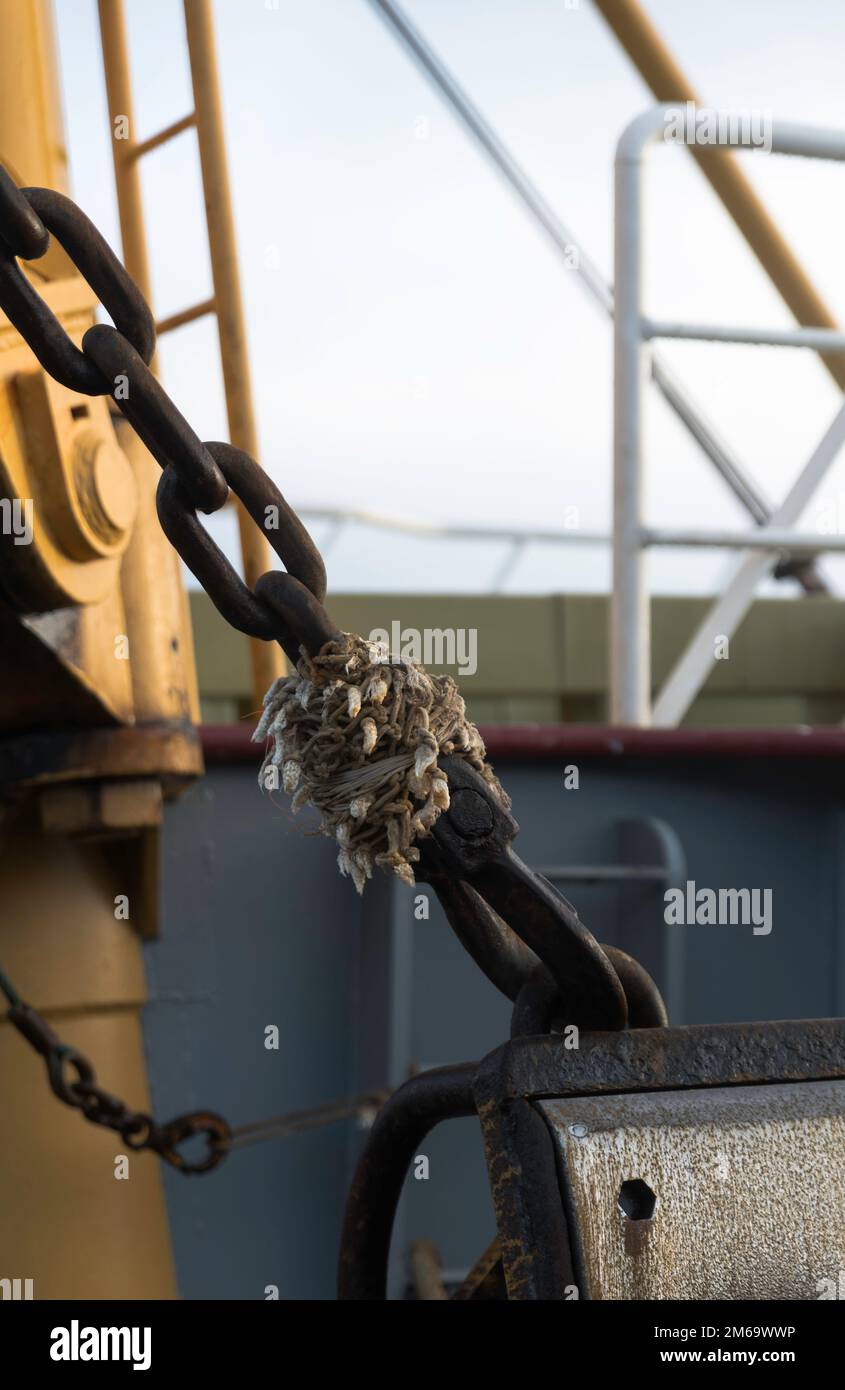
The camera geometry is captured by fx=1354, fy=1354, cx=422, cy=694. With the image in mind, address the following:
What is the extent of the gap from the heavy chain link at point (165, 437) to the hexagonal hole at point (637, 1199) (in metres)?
0.26

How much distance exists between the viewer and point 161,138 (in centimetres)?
230

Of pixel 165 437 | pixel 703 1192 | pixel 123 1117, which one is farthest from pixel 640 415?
pixel 703 1192

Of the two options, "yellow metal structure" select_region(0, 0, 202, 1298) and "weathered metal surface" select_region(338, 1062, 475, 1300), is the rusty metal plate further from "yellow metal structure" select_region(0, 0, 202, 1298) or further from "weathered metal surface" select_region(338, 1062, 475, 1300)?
"yellow metal structure" select_region(0, 0, 202, 1298)

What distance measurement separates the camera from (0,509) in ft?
4.69

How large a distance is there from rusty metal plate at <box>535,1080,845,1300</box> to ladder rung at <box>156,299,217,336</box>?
6.30ft

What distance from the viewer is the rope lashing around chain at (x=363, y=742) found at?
58cm

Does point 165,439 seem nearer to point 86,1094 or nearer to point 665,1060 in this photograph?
point 665,1060

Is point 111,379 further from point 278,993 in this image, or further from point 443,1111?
point 278,993

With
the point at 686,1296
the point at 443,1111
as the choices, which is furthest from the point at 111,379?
the point at 686,1296

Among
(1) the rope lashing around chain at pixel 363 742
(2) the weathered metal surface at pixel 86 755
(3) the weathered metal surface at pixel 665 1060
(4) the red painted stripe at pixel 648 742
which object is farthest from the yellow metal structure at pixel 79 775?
(3) the weathered metal surface at pixel 665 1060

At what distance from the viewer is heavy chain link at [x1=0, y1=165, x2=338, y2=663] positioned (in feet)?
1.95

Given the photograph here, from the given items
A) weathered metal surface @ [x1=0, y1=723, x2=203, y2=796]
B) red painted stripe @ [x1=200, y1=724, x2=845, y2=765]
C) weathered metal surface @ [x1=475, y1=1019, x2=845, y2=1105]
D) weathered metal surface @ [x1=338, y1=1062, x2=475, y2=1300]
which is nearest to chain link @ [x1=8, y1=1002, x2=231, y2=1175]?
weathered metal surface @ [x1=0, y1=723, x2=203, y2=796]

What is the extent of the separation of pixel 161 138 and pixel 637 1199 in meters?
2.17

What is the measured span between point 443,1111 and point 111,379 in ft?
1.25
